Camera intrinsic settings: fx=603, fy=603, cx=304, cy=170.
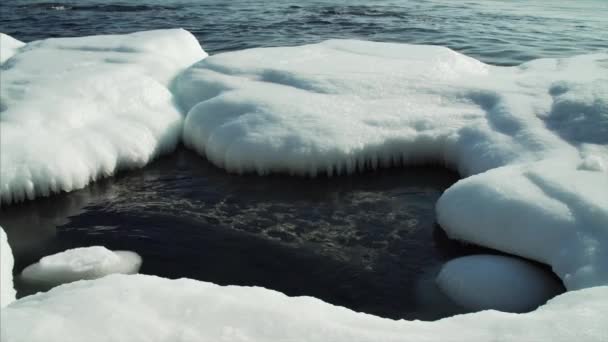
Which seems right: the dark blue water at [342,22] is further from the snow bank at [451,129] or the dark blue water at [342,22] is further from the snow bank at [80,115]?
the snow bank at [80,115]

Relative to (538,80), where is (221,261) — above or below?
below

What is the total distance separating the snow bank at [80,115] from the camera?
509 cm

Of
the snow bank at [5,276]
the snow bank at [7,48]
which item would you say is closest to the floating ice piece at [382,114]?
the snow bank at [5,276]

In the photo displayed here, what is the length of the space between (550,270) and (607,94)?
2.66 metres

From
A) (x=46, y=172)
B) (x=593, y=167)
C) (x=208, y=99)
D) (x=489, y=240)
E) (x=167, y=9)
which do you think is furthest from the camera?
(x=167, y=9)

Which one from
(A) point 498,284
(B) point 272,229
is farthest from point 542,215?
(B) point 272,229

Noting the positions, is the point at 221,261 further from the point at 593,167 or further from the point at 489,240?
the point at 593,167

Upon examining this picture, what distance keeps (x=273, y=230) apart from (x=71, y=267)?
1530 mm

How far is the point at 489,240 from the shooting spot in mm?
4266

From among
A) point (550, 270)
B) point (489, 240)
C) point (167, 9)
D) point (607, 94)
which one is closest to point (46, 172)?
point (489, 240)

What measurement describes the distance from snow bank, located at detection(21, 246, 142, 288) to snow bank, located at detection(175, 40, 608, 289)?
187 centimetres

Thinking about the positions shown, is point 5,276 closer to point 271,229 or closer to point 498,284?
point 271,229

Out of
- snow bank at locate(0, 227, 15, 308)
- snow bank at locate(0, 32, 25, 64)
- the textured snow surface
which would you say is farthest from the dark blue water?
the textured snow surface

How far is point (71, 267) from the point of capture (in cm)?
391
